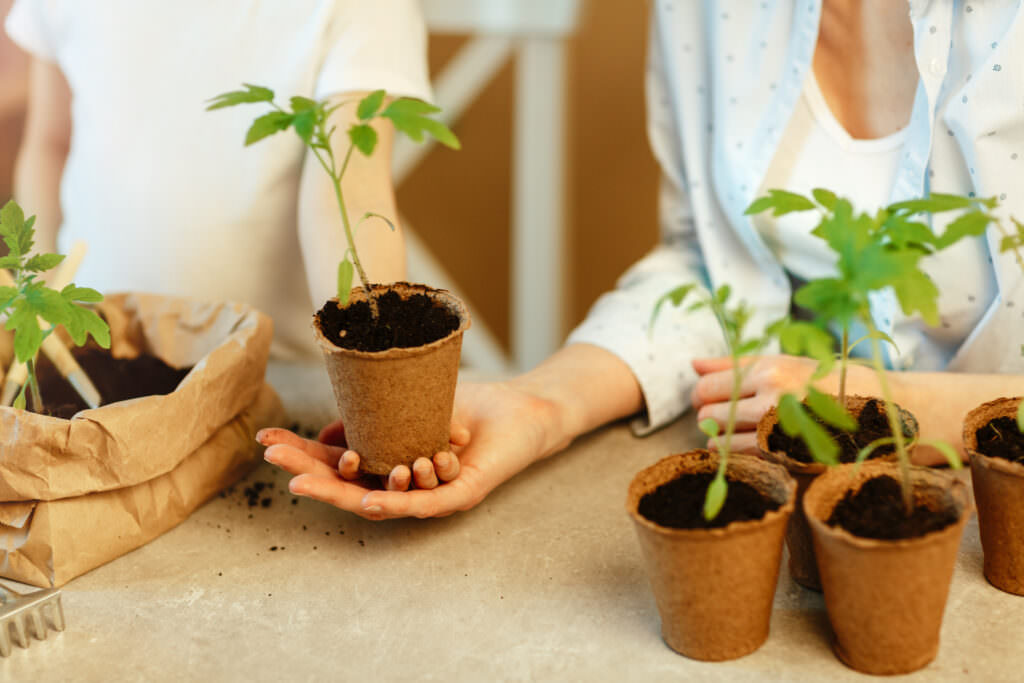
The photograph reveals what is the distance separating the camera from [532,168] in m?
1.80

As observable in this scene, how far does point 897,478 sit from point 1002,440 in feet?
0.33

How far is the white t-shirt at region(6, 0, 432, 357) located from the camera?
1124mm

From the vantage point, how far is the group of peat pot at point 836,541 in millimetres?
598

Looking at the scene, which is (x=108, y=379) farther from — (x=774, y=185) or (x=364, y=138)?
(x=774, y=185)

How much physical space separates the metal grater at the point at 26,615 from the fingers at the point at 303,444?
0.61 ft

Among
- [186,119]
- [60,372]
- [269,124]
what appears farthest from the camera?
[186,119]

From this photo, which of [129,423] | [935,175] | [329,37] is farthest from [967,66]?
[129,423]

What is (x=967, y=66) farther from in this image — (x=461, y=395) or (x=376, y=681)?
(x=376, y=681)

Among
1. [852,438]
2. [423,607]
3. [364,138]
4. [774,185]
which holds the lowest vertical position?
[423,607]

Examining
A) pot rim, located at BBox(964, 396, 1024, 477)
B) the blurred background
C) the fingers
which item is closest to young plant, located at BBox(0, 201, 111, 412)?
the fingers

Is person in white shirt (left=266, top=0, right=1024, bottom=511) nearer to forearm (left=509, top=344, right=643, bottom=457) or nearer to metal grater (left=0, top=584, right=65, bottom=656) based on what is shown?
forearm (left=509, top=344, right=643, bottom=457)

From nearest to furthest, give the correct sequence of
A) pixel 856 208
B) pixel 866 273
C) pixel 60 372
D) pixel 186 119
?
1. pixel 866 273
2. pixel 60 372
3. pixel 856 208
4. pixel 186 119

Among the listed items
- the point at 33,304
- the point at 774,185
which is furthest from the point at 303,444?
the point at 774,185

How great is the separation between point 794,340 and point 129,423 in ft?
1.65
